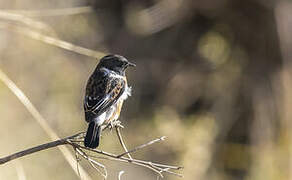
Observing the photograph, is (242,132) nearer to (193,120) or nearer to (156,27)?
(193,120)

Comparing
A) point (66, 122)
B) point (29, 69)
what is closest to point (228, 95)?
point (66, 122)

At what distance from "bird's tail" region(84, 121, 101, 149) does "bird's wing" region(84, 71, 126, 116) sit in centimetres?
15

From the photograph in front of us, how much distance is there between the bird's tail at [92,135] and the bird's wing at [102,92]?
15 centimetres

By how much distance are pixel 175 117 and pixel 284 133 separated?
4.99ft

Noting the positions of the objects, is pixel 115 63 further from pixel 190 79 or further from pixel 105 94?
pixel 190 79

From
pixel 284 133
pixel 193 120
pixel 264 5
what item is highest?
pixel 264 5

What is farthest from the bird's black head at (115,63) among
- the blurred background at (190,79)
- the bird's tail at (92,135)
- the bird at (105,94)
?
the blurred background at (190,79)

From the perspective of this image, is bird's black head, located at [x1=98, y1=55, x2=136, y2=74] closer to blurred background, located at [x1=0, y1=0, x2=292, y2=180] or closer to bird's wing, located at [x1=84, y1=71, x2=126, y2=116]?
bird's wing, located at [x1=84, y1=71, x2=126, y2=116]

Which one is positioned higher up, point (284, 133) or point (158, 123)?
point (158, 123)

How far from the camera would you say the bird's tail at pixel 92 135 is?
3.47m

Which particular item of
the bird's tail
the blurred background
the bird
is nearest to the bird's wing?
the bird

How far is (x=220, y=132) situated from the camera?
9.52m

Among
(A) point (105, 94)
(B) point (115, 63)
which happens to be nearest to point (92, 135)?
(A) point (105, 94)

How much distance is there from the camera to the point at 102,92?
4.30 meters
